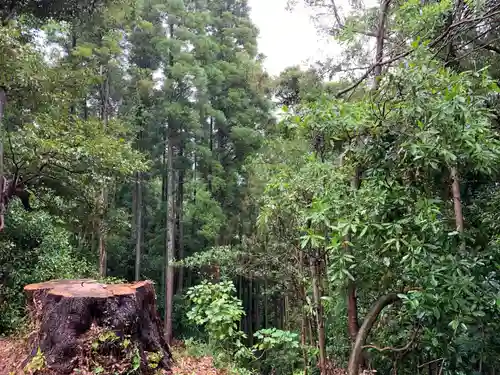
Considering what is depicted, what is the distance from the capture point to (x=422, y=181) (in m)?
2.20

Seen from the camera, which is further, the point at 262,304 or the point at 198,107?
the point at 262,304

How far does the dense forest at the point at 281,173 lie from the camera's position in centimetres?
206

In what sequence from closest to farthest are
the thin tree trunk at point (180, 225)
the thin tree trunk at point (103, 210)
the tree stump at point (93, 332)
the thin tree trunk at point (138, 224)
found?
the tree stump at point (93, 332), the thin tree trunk at point (103, 210), the thin tree trunk at point (138, 224), the thin tree trunk at point (180, 225)

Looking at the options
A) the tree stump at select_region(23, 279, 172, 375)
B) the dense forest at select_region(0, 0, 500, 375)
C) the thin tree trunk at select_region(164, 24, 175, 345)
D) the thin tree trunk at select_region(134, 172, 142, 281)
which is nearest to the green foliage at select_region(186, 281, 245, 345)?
the dense forest at select_region(0, 0, 500, 375)

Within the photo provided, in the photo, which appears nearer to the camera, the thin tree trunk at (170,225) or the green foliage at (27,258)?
the green foliage at (27,258)

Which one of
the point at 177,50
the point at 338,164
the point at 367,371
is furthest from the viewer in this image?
the point at 177,50

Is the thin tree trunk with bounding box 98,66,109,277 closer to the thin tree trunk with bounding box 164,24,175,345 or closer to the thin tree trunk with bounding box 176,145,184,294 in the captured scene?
the thin tree trunk with bounding box 164,24,175,345

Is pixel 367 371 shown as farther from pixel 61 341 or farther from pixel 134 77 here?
pixel 134 77

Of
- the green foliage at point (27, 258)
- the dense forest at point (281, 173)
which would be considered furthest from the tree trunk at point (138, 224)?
the green foliage at point (27, 258)

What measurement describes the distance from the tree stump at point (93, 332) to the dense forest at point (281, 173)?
0.82 m

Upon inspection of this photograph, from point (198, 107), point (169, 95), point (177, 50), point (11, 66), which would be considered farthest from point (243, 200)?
point (11, 66)

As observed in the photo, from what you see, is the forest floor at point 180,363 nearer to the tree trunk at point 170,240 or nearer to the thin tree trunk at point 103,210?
the thin tree trunk at point 103,210

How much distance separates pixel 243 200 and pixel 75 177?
560 cm

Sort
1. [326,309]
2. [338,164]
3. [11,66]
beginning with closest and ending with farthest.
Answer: [338,164]
[11,66]
[326,309]
